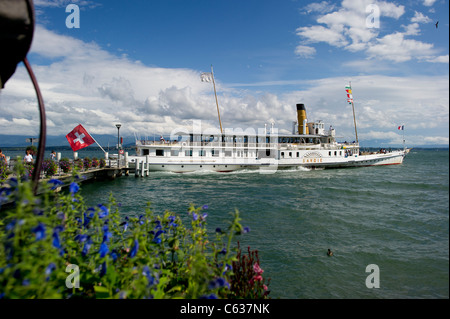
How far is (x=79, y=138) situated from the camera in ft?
66.8

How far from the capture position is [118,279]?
2654mm

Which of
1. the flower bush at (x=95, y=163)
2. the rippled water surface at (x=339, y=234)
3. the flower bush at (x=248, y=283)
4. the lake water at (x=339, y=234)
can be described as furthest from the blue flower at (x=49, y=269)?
the flower bush at (x=95, y=163)

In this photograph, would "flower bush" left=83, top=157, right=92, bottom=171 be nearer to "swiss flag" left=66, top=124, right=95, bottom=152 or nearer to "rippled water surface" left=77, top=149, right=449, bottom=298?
"rippled water surface" left=77, top=149, right=449, bottom=298

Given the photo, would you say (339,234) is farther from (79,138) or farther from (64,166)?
(64,166)

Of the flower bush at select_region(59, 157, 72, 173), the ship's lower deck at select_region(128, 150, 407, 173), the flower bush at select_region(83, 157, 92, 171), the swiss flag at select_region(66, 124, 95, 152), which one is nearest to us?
the swiss flag at select_region(66, 124, 95, 152)

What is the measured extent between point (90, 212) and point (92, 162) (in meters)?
30.1

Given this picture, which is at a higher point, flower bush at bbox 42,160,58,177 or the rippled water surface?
flower bush at bbox 42,160,58,177

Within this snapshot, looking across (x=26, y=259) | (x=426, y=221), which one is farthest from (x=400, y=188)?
(x=26, y=259)

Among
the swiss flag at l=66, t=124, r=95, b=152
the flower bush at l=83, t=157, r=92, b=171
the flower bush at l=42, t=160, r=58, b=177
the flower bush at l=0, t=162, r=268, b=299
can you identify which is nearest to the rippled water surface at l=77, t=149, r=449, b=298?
the flower bush at l=0, t=162, r=268, b=299

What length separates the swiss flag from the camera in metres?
20.2

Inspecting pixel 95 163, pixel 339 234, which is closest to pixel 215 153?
pixel 95 163

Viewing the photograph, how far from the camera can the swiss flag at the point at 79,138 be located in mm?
20156

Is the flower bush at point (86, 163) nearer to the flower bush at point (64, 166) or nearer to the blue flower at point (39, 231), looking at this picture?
the flower bush at point (64, 166)
